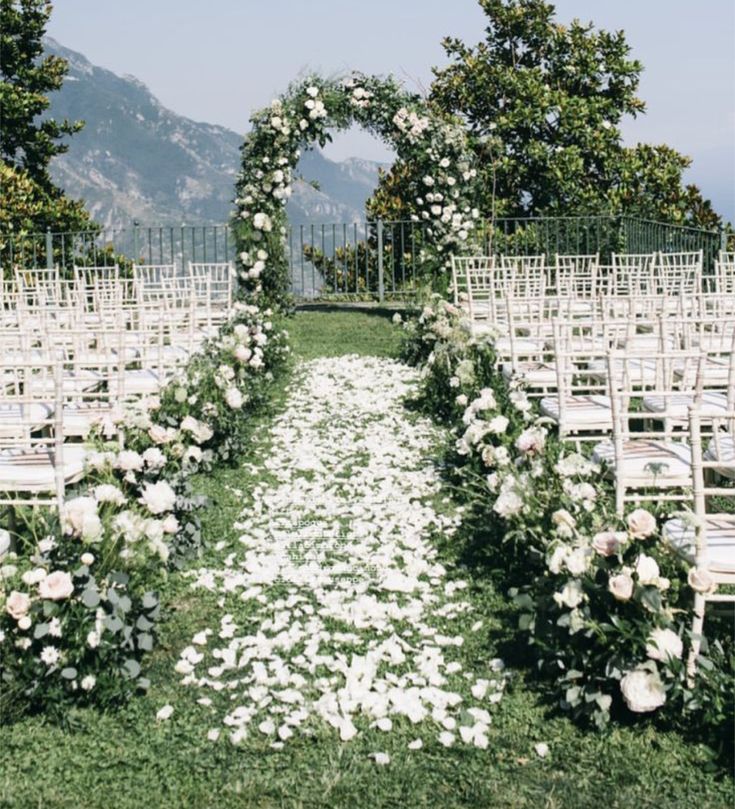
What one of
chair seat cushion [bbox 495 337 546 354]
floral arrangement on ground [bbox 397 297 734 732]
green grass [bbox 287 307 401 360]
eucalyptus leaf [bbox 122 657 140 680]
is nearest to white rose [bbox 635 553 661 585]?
floral arrangement on ground [bbox 397 297 734 732]

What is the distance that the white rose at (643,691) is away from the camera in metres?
3.32

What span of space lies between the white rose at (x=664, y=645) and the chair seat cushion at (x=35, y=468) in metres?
2.53

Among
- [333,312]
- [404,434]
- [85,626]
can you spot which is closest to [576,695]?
[85,626]

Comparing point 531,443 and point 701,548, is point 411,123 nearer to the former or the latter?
point 531,443

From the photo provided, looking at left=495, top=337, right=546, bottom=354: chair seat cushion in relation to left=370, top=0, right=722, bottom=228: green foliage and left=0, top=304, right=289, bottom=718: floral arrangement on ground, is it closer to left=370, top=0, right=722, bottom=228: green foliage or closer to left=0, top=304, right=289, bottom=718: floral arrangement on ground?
left=0, top=304, right=289, bottom=718: floral arrangement on ground

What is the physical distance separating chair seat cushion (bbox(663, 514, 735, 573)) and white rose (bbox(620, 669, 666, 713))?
0.40 m

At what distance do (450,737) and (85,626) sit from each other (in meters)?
1.21

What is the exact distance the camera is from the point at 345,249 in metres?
18.8

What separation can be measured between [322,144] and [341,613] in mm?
11098

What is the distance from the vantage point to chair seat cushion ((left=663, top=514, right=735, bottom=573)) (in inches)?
138

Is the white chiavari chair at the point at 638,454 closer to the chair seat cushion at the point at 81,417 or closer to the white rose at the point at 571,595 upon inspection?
the white rose at the point at 571,595

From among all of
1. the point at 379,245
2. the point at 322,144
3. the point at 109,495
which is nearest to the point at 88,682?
the point at 109,495

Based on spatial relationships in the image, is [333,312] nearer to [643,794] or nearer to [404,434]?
[404,434]

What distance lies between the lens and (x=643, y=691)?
131 inches
